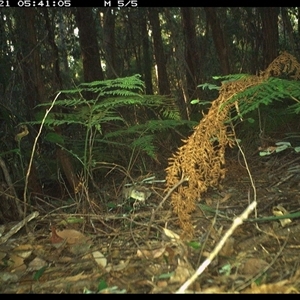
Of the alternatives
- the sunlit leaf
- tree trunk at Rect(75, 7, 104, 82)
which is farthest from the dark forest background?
the sunlit leaf

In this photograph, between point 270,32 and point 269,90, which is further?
point 270,32

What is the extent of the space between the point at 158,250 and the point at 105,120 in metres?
1.29

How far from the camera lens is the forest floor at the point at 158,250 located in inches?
64.9

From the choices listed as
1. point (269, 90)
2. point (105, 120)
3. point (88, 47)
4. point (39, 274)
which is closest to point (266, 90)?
point (269, 90)

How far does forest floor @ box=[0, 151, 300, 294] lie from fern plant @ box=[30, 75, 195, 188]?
0.48 meters

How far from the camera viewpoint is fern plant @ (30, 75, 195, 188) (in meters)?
2.79

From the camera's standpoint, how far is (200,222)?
222 centimetres

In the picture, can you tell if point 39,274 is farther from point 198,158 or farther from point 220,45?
point 220,45

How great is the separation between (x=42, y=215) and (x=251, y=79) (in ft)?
5.32

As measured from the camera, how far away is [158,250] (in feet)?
6.35

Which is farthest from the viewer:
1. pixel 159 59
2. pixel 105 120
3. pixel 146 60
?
pixel 146 60

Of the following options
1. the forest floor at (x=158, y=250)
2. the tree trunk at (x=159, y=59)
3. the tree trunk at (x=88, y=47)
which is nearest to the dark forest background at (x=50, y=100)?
the tree trunk at (x=88, y=47)

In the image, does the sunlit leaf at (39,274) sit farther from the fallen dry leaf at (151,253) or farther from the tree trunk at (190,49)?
the tree trunk at (190,49)

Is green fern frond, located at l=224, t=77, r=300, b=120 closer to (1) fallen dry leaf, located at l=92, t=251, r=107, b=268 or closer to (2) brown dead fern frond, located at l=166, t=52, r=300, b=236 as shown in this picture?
(2) brown dead fern frond, located at l=166, t=52, r=300, b=236
